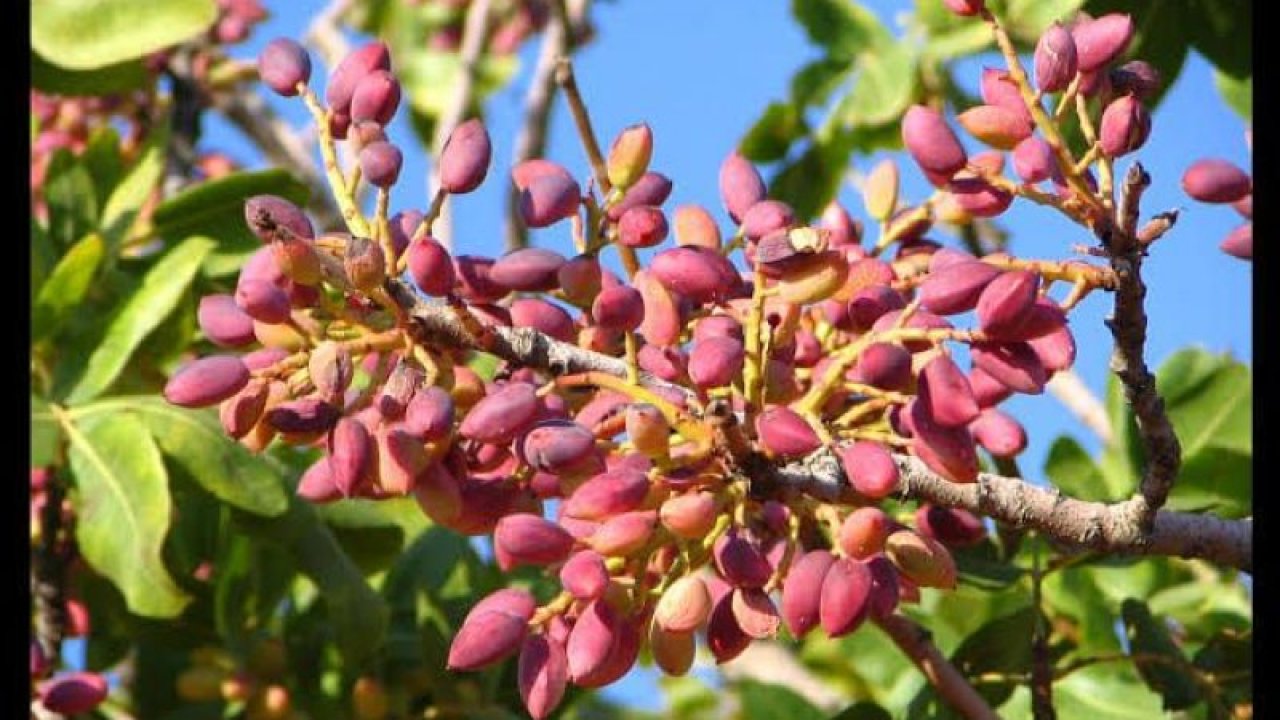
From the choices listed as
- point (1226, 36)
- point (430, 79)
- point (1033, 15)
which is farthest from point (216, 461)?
point (430, 79)

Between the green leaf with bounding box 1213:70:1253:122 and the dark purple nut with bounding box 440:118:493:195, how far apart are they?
0.90m

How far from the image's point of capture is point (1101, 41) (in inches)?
43.6

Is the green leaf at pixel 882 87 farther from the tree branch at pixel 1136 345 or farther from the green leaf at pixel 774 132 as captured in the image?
the tree branch at pixel 1136 345

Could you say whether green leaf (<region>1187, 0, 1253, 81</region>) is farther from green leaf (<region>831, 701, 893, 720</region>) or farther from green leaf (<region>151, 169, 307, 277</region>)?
green leaf (<region>151, 169, 307, 277</region>)

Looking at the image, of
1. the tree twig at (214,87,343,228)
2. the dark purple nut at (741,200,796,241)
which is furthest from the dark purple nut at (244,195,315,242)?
the tree twig at (214,87,343,228)

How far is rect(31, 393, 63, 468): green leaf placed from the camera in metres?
1.65

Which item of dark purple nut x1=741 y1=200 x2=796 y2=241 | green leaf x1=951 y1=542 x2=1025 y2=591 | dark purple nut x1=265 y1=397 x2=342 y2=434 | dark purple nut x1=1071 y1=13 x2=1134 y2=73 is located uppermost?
dark purple nut x1=1071 y1=13 x2=1134 y2=73

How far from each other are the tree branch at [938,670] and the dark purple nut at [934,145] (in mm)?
381

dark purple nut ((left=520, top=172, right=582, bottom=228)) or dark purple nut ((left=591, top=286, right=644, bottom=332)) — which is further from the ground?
dark purple nut ((left=520, top=172, right=582, bottom=228))

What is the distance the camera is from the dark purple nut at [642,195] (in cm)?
124

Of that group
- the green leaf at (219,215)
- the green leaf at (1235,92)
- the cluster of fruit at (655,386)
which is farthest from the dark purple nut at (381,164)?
the green leaf at (1235,92)

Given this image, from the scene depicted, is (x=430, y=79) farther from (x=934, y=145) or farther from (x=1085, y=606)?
(x=934, y=145)

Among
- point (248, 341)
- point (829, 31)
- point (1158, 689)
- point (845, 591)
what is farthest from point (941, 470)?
point (829, 31)
